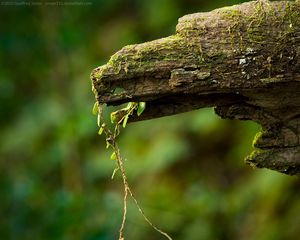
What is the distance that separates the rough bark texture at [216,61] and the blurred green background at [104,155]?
5.48 ft

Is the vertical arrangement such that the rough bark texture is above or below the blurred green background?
above

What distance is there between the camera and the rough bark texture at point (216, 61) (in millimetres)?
1717

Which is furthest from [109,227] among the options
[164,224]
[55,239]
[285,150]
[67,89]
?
[285,150]

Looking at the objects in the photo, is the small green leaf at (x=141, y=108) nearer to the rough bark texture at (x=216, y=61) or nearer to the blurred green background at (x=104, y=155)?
the rough bark texture at (x=216, y=61)

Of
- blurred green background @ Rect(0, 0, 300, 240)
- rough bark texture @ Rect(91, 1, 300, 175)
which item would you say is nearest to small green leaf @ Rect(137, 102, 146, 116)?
rough bark texture @ Rect(91, 1, 300, 175)

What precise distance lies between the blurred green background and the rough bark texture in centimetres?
167

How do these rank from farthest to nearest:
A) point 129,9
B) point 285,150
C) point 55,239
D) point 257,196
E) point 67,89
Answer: point 129,9, point 67,89, point 257,196, point 55,239, point 285,150

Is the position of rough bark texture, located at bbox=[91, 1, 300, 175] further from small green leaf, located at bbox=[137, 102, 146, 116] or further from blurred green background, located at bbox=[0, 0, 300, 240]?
blurred green background, located at bbox=[0, 0, 300, 240]

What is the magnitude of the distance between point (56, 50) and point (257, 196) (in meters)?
1.45

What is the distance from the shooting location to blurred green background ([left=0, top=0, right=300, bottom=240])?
376 cm

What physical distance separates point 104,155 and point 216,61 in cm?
296

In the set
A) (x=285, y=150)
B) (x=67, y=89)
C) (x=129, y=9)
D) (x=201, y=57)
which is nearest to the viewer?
(x=201, y=57)

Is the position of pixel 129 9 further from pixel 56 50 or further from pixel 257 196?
pixel 257 196

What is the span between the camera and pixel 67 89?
170 inches
